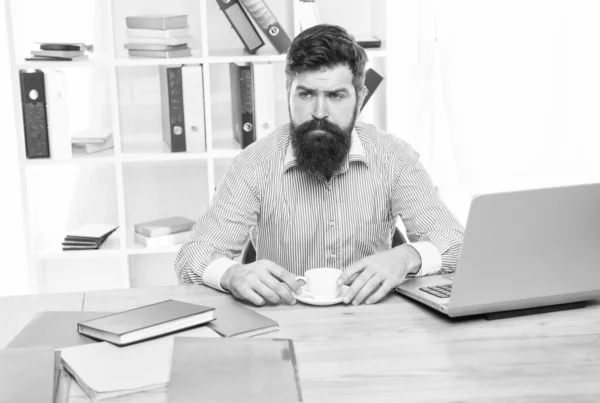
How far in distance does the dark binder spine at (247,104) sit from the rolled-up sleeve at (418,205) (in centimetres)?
103

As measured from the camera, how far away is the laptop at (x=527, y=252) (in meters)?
1.62

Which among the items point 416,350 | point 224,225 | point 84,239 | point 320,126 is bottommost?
point 84,239

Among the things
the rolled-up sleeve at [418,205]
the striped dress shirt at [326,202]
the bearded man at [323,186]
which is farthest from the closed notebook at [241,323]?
the rolled-up sleeve at [418,205]

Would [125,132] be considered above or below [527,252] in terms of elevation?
above

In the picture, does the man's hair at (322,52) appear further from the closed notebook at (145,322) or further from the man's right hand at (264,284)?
the closed notebook at (145,322)

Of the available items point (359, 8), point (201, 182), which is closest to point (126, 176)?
point (201, 182)

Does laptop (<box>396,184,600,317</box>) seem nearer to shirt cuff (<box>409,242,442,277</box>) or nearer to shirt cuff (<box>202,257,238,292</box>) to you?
shirt cuff (<box>409,242,442,277</box>)

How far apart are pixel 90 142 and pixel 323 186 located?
1.42 m

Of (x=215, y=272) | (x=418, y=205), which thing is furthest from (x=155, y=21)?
(x=215, y=272)

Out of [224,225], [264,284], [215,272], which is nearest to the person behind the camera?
[264,284]

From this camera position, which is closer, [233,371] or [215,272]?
[233,371]

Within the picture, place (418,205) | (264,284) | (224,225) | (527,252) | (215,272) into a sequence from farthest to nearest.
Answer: (418,205) → (224,225) → (215,272) → (264,284) → (527,252)

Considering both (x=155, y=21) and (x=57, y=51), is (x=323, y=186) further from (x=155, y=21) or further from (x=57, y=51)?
(x=57, y=51)

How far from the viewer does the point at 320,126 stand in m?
2.32
